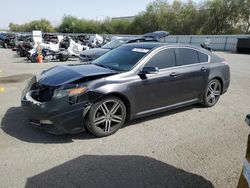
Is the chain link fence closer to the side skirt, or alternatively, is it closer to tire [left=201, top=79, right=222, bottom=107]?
tire [left=201, top=79, right=222, bottom=107]

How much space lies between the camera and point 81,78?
176 inches

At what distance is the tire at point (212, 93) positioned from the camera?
6230 mm

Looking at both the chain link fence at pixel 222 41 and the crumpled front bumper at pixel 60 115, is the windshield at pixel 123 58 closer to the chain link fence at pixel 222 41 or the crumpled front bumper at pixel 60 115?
the crumpled front bumper at pixel 60 115

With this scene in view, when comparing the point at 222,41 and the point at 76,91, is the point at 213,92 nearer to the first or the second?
the point at 76,91

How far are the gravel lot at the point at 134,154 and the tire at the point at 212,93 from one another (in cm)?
60

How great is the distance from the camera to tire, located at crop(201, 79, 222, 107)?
6230 mm

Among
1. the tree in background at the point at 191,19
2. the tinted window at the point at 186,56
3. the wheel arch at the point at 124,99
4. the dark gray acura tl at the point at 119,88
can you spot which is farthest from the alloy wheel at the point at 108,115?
the tree in background at the point at 191,19

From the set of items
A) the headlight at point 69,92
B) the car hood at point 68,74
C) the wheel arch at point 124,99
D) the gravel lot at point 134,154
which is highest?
the car hood at point 68,74

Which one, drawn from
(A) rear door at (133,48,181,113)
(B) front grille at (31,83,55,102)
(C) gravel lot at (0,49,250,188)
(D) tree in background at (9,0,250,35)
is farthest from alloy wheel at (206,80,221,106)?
(D) tree in background at (9,0,250,35)

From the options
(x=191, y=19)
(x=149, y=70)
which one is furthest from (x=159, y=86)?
(x=191, y=19)

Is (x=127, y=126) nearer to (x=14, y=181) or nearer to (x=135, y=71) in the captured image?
(x=135, y=71)

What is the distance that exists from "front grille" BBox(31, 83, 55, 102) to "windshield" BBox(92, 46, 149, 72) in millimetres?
1340

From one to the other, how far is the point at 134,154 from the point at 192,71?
8.47 feet

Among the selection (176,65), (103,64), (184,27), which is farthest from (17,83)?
(184,27)
